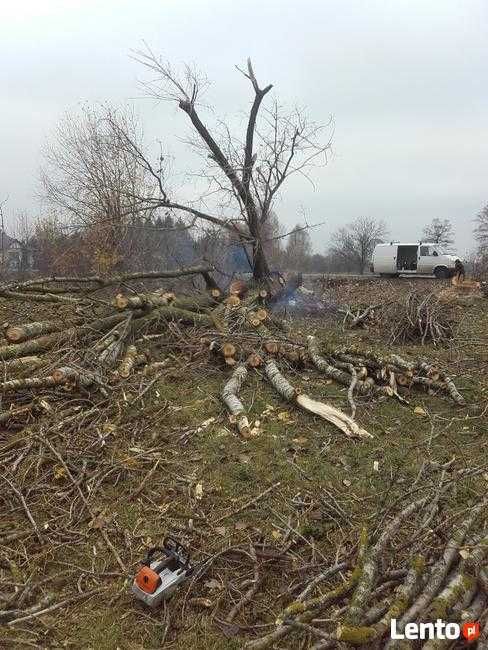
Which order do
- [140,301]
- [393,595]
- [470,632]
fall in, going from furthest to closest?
[140,301], [393,595], [470,632]

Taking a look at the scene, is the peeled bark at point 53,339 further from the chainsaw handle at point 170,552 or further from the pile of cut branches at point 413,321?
the pile of cut branches at point 413,321

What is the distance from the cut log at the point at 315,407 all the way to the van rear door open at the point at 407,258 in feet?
62.2

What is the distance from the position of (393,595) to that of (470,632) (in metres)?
0.39

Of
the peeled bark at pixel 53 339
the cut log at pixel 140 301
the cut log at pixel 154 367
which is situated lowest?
the cut log at pixel 154 367

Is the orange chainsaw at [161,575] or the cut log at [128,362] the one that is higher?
the cut log at [128,362]

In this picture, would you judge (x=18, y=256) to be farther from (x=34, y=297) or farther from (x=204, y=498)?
(x=204, y=498)

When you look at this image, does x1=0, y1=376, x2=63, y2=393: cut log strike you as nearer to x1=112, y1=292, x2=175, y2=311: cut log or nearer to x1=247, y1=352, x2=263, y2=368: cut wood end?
x1=112, y1=292, x2=175, y2=311: cut log

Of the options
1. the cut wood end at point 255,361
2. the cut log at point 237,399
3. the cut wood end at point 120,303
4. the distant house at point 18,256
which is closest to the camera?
the cut log at point 237,399

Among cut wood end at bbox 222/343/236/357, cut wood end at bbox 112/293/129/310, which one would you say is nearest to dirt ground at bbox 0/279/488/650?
cut wood end at bbox 222/343/236/357

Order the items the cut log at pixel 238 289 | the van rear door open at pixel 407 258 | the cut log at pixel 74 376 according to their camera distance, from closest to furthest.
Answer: the cut log at pixel 74 376 → the cut log at pixel 238 289 → the van rear door open at pixel 407 258

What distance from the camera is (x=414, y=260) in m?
23.0

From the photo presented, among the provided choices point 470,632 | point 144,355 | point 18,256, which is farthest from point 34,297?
point 18,256

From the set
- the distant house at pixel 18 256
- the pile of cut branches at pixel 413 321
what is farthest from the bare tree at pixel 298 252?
the pile of cut branches at pixel 413 321

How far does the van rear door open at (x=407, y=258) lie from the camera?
2291 cm
